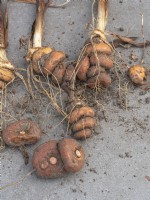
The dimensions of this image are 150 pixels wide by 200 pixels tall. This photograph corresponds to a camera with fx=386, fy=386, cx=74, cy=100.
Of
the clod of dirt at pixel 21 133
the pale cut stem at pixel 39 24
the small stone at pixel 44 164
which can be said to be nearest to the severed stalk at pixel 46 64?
the pale cut stem at pixel 39 24

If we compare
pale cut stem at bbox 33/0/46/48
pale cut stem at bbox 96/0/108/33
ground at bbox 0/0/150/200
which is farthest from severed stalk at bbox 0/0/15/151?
pale cut stem at bbox 96/0/108/33

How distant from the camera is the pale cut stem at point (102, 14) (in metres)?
2.34

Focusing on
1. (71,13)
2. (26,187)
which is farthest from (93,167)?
(71,13)

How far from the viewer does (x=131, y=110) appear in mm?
2127

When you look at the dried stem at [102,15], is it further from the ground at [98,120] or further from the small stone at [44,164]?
the small stone at [44,164]

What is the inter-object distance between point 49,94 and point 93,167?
1.67 ft

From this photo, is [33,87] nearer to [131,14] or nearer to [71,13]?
[71,13]

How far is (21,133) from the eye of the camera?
6.32ft

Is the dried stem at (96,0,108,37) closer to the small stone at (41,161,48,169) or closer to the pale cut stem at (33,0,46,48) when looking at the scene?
the pale cut stem at (33,0,46,48)

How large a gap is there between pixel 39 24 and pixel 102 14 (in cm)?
39

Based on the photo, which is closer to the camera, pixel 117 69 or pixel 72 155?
pixel 72 155

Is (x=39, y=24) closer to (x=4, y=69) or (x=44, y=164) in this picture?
(x=4, y=69)

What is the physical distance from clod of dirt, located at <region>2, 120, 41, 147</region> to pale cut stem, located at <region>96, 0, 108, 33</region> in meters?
0.76

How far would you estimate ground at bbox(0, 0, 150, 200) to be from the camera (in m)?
1.87
